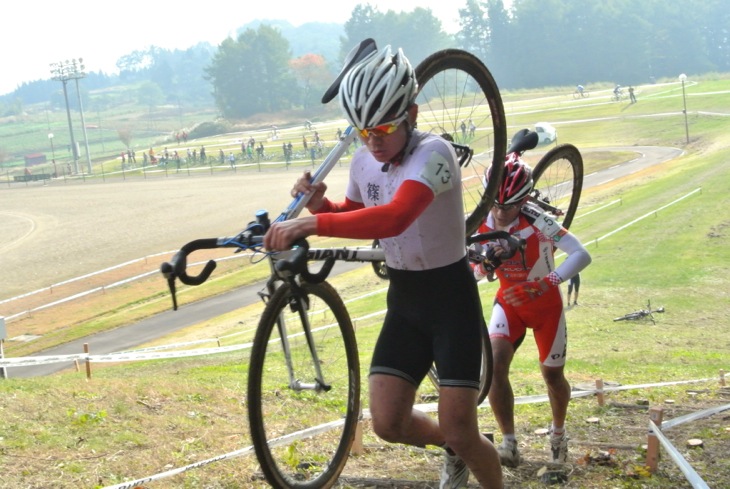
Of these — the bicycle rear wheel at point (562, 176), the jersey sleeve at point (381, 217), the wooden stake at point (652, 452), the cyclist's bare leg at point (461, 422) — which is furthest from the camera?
the bicycle rear wheel at point (562, 176)

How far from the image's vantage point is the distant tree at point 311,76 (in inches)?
6703

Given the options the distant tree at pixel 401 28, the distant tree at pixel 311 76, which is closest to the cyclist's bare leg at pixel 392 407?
the distant tree at pixel 311 76

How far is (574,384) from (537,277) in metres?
5.29

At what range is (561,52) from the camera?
548ft

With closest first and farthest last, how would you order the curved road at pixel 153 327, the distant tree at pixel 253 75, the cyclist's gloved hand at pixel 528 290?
the cyclist's gloved hand at pixel 528 290, the curved road at pixel 153 327, the distant tree at pixel 253 75

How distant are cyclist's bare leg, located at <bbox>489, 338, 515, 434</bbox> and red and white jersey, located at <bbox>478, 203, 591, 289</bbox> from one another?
531 mm

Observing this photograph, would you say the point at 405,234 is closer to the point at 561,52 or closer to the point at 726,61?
the point at 561,52

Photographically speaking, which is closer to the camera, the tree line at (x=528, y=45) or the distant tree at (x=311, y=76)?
the tree line at (x=528, y=45)

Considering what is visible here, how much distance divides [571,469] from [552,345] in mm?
1025

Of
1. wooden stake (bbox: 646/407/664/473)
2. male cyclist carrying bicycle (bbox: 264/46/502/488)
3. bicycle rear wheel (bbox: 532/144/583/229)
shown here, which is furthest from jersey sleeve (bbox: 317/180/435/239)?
bicycle rear wheel (bbox: 532/144/583/229)

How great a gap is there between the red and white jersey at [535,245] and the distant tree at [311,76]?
16168 centimetres

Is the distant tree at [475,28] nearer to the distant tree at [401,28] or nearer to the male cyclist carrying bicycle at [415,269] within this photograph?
the distant tree at [401,28]

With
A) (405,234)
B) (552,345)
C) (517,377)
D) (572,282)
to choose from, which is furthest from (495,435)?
(572,282)

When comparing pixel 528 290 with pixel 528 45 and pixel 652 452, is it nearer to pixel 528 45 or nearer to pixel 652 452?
pixel 652 452
